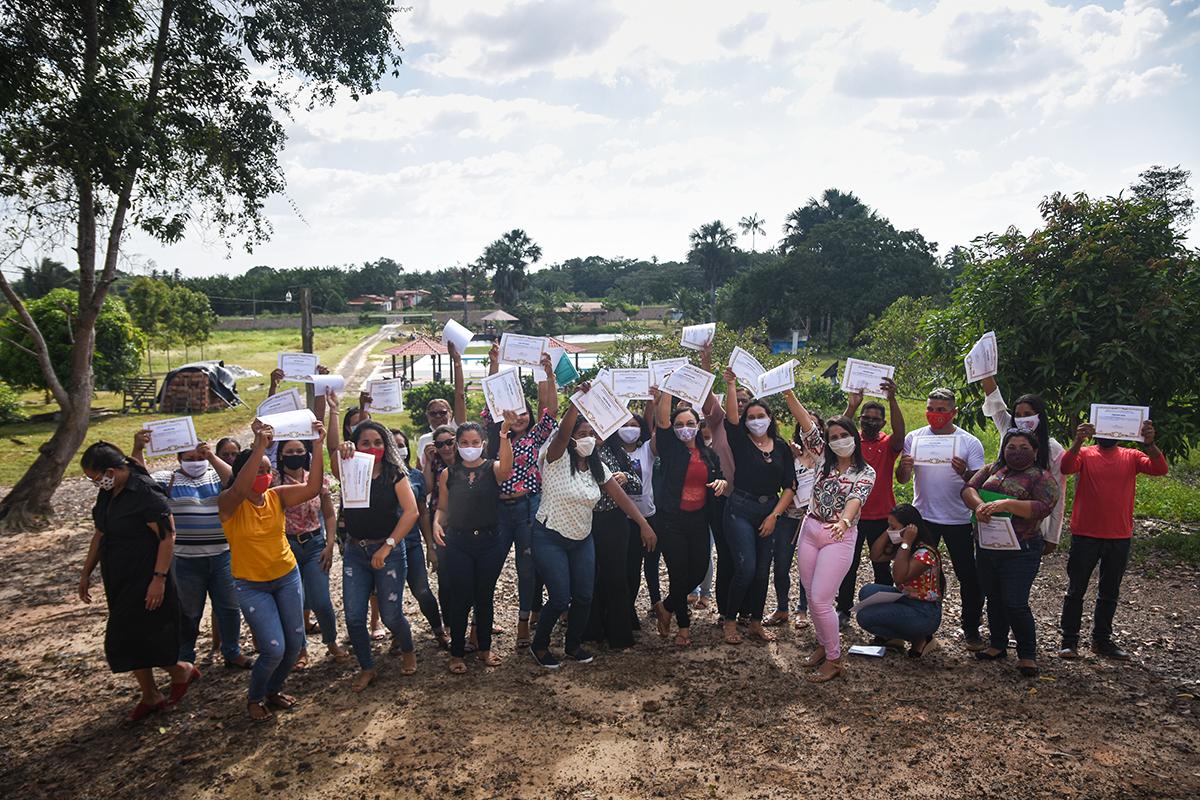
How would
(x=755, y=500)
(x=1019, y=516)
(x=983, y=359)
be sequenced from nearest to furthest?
(x=1019, y=516) < (x=755, y=500) < (x=983, y=359)

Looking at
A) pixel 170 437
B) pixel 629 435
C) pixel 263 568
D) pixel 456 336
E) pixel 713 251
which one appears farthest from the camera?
pixel 713 251

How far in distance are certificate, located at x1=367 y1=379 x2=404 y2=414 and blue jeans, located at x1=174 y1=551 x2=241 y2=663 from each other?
5.65ft

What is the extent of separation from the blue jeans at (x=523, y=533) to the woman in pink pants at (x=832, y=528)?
1959mm

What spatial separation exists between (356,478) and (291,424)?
1.72 ft

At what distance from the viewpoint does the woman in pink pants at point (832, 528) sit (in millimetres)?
5066

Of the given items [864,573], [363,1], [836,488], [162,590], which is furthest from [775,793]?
[363,1]

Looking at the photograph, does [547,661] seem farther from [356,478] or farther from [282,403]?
[282,403]

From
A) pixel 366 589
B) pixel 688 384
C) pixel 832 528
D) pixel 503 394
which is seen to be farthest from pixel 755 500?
pixel 366 589

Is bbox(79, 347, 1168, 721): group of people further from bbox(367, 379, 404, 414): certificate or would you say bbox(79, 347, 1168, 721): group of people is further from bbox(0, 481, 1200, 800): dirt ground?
bbox(367, 379, 404, 414): certificate

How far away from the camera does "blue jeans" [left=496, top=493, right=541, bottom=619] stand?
5699 mm

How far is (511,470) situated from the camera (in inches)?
215

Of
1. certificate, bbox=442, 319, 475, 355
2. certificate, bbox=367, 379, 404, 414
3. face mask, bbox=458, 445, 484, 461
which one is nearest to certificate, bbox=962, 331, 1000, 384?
face mask, bbox=458, 445, 484, 461

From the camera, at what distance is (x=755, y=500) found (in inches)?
226

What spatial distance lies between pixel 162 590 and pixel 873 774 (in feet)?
13.9
